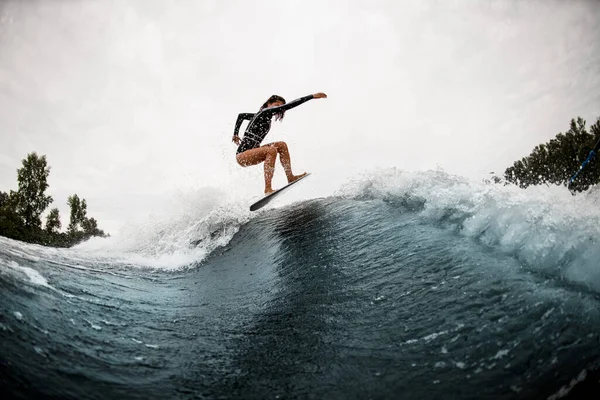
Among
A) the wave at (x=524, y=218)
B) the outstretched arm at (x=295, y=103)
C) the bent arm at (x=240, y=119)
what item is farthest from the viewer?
the bent arm at (x=240, y=119)

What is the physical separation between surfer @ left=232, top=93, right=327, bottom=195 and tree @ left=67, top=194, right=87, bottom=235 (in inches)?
1431

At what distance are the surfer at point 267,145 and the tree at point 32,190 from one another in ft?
95.8

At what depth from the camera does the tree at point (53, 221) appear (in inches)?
1116

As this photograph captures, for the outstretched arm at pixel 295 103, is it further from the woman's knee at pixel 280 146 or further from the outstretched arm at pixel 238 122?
the outstretched arm at pixel 238 122

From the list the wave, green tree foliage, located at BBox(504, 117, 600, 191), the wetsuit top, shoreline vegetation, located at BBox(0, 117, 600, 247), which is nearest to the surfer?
the wetsuit top

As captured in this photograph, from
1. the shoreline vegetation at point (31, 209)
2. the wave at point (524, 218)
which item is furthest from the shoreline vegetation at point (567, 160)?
the shoreline vegetation at point (31, 209)

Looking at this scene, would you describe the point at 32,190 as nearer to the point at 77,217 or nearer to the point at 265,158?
the point at 77,217

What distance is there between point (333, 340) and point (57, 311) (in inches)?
93.1

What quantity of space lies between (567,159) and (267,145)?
40632 mm

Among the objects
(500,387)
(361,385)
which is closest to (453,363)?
(500,387)

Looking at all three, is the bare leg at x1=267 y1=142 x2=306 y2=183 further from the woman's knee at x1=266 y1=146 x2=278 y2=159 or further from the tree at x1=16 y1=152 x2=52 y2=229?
the tree at x1=16 y1=152 x2=52 y2=229

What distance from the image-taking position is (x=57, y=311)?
258cm

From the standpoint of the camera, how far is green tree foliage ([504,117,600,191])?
99.7 feet

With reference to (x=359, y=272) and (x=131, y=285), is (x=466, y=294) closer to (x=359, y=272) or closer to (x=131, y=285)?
(x=359, y=272)
